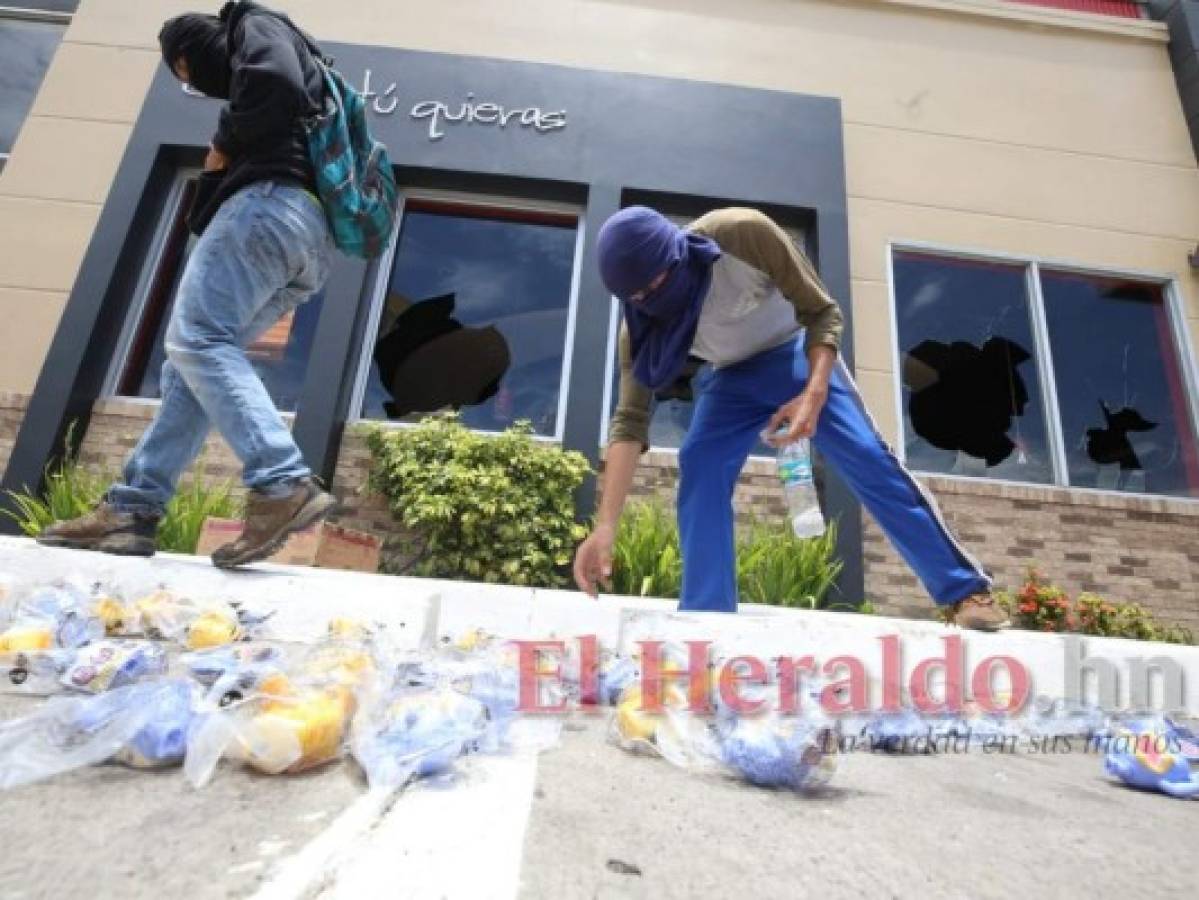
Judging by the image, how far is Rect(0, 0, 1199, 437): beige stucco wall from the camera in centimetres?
582

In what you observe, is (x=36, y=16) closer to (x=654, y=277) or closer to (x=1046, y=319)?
(x=654, y=277)

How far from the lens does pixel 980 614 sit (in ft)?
8.07

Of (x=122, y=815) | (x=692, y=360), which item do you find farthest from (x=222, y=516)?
(x=122, y=815)

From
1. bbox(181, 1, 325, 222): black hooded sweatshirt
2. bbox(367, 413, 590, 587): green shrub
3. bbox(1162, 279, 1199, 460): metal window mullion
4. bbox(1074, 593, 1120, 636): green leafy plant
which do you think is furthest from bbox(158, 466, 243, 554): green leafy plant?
bbox(1162, 279, 1199, 460): metal window mullion

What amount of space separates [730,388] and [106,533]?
2.41 meters

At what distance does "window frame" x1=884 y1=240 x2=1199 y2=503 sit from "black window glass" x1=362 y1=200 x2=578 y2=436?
2864 mm

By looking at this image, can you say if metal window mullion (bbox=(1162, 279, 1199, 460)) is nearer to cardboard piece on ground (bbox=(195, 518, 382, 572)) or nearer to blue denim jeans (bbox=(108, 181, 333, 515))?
cardboard piece on ground (bbox=(195, 518, 382, 572))

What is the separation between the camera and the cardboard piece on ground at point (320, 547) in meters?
3.71

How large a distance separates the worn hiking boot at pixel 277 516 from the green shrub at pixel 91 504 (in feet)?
6.74

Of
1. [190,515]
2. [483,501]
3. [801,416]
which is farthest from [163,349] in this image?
[801,416]

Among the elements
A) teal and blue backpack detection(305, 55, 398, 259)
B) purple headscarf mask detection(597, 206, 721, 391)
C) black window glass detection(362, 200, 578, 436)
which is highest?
black window glass detection(362, 200, 578, 436)

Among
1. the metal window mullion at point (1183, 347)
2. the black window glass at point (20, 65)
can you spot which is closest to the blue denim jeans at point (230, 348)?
the black window glass at point (20, 65)

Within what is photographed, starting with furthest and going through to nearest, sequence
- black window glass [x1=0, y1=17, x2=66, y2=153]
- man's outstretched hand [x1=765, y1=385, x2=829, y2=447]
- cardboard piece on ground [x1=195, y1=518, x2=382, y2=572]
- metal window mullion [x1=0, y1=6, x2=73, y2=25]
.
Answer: metal window mullion [x1=0, y1=6, x2=73, y2=25] → black window glass [x1=0, y1=17, x2=66, y2=153] → cardboard piece on ground [x1=195, y1=518, x2=382, y2=572] → man's outstretched hand [x1=765, y1=385, x2=829, y2=447]

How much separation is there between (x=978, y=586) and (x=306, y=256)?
9.15 ft
